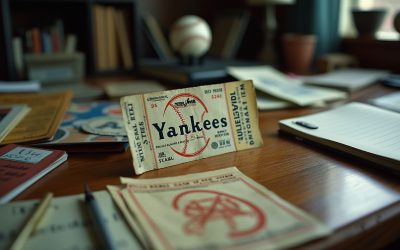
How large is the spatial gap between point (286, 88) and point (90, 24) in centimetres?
76

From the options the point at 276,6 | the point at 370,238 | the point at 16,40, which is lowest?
the point at 370,238

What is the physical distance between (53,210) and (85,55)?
1064mm

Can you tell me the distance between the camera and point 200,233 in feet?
1.23

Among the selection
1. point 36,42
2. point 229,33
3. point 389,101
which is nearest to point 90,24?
point 36,42

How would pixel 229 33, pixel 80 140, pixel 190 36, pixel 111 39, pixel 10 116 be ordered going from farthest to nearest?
pixel 229 33, pixel 111 39, pixel 190 36, pixel 10 116, pixel 80 140

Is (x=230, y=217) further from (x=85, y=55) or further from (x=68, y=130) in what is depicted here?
(x=85, y=55)

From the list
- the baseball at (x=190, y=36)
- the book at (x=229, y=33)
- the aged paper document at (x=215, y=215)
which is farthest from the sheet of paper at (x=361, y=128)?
the book at (x=229, y=33)

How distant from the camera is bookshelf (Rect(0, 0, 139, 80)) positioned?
4.44 ft

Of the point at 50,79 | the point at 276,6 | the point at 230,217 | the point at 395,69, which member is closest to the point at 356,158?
the point at 230,217

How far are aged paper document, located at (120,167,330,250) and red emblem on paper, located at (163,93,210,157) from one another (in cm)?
7

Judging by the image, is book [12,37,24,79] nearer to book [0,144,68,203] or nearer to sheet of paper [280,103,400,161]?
book [0,144,68,203]

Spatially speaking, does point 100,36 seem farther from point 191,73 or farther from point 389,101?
point 389,101

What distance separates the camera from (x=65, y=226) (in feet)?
1.29

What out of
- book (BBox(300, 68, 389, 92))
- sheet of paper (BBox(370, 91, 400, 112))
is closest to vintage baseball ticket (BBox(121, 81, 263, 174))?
sheet of paper (BBox(370, 91, 400, 112))
